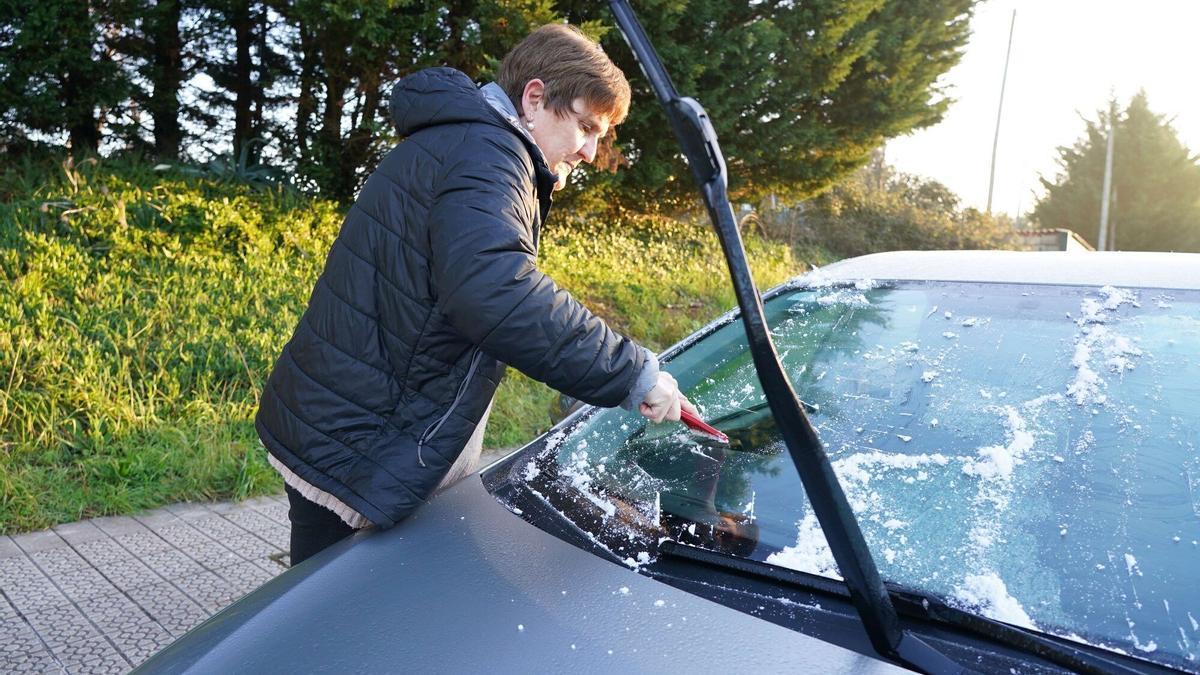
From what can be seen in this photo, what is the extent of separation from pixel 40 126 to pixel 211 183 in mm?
1202

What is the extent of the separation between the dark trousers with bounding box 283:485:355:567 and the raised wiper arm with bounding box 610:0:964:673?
1.01 metres

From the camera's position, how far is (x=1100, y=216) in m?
29.6

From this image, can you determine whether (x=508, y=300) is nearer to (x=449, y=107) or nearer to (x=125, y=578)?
(x=449, y=107)

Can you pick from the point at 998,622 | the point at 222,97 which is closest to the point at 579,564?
the point at 998,622

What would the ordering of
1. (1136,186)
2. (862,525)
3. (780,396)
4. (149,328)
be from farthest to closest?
(1136,186) → (149,328) → (862,525) → (780,396)

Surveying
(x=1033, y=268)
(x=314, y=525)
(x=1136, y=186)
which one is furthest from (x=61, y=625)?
(x=1136, y=186)

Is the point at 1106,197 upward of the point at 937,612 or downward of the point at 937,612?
upward

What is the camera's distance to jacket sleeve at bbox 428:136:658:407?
1424 mm

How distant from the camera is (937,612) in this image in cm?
121

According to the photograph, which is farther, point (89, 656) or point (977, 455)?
point (89, 656)

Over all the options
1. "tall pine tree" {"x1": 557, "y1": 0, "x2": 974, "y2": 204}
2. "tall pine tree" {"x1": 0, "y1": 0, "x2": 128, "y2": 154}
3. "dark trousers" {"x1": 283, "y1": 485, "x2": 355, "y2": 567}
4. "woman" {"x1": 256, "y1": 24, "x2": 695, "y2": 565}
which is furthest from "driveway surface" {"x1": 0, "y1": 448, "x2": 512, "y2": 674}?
"tall pine tree" {"x1": 557, "y1": 0, "x2": 974, "y2": 204}

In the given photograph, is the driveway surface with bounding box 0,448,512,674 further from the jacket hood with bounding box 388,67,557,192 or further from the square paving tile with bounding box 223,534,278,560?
the jacket hood with bounding box 388,67,557,192

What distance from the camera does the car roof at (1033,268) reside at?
1793 millimetres

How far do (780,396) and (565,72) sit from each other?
887mm
